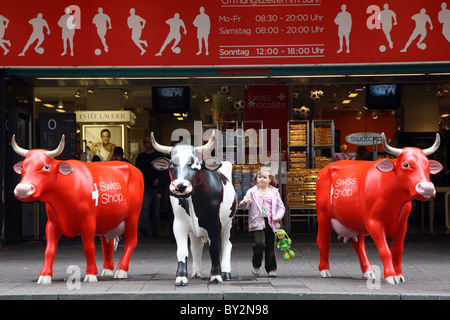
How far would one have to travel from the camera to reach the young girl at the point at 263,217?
9.58 meters

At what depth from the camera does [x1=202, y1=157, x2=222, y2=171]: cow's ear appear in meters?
8.36

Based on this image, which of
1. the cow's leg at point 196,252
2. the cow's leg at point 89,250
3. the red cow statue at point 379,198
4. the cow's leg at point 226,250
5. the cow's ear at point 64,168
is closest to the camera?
the red cow statue at point 379,198

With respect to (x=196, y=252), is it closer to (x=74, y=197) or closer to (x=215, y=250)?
(x=215, y=250)

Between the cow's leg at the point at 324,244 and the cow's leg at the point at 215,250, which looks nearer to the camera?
the cow's leg at the point at 215,250

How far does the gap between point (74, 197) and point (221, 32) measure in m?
5.61

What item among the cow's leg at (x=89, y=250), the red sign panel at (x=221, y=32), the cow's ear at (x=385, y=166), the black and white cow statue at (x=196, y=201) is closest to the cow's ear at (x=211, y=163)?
the black and white cow statue at (x=196, y=201)

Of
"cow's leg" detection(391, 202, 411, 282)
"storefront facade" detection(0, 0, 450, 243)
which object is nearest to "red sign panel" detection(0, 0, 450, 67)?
"storefront facade" detection(0, 0, 450, 243)

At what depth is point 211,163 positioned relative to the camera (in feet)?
27.5

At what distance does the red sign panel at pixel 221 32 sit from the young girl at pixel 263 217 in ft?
13.2

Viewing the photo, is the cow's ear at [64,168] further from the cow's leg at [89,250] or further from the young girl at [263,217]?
the young girl at [263,217]

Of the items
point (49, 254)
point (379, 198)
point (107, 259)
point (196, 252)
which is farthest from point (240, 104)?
point (49, 254)

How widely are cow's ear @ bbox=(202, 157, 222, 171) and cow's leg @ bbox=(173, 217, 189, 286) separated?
76cm

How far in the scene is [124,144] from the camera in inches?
708

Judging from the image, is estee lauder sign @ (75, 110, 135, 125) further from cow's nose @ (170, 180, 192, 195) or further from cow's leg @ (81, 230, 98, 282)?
cow's nose @ (170, 180, 192, 195)
